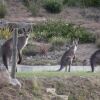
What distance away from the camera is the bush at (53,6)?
128 feet

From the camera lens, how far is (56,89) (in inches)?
638

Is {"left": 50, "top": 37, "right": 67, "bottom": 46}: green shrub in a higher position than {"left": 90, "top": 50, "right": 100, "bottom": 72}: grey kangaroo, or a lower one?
lower

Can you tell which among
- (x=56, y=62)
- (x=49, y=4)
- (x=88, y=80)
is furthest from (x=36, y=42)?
(x=88, y=80)

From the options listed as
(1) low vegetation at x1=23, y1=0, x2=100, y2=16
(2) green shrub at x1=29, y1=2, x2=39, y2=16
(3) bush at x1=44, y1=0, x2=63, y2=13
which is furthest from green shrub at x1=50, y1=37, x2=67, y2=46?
(3) bush at x1=44, y1=0, x2=63, y2=13

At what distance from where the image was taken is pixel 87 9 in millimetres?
40312

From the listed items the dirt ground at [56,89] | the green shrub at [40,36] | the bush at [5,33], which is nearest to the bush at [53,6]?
the green shrub at [40,36]

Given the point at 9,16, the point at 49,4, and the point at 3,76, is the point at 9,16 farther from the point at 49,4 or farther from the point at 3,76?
the point at 3,76

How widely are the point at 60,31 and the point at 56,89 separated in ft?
56.2

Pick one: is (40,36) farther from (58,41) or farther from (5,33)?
(5,33)

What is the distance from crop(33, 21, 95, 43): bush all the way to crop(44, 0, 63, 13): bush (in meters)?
4.74

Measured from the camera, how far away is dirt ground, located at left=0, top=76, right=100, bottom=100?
605 inches

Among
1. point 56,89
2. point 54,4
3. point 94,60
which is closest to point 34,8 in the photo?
point 54,4

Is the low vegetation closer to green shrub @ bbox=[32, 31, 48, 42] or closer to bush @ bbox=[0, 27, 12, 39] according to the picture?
green shrub @ bbox=[32, 31, 48, 42]

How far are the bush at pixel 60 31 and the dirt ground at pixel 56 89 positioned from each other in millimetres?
15158
